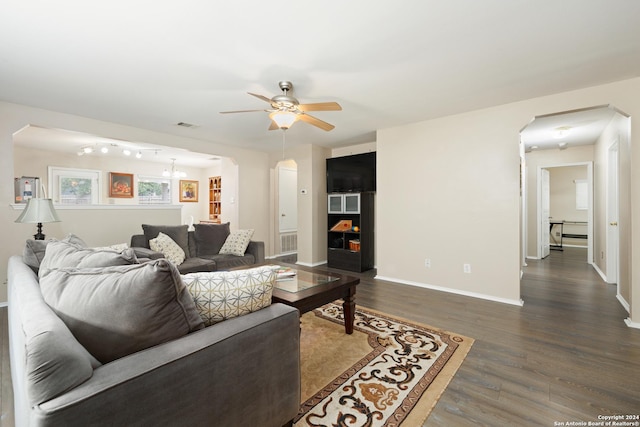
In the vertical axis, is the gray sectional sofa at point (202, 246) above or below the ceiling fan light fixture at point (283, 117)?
below

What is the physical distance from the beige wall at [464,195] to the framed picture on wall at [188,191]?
20.4 ft

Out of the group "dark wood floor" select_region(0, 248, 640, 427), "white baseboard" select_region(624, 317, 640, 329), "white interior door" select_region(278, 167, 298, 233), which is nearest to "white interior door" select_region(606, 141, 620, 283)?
"dark wood floor" select_region(0, 248, 640, 427)

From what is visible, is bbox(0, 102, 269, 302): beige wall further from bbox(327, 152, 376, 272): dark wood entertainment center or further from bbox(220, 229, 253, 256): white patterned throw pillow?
bbox(327, 152, 376, 272): dark wood entertainment center

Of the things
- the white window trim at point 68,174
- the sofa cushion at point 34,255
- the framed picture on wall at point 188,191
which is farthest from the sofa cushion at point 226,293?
the framed picture on wall at point 188,191

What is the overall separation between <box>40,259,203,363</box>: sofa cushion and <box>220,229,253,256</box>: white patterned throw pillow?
10.1ft

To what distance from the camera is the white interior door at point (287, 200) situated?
262 inches

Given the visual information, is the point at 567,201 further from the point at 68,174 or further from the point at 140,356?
the point at 68,174

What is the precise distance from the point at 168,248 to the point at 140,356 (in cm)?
300

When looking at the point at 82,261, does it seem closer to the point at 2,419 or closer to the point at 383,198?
the point at 2,419

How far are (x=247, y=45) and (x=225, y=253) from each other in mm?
2933

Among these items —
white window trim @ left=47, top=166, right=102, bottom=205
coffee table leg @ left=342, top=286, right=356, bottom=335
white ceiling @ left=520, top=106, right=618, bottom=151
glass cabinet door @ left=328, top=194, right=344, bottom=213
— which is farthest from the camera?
white window trim @ left=47, top=166, right=102, bottom=205

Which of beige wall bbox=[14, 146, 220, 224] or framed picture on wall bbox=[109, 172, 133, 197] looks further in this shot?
framed picture on wall bbox=[109, 172, 133, 197]

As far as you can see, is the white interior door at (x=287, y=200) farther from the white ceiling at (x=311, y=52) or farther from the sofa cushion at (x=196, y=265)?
the white ceiling at (x=311, y=52)

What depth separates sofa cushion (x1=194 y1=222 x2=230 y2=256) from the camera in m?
4.29
